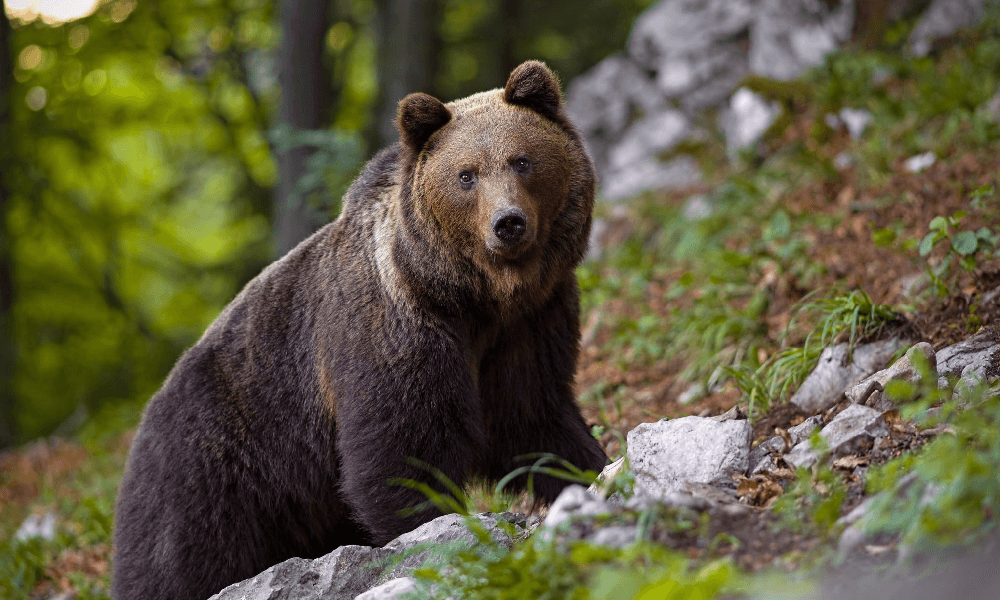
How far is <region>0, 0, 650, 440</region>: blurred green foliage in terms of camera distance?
47.1 feet

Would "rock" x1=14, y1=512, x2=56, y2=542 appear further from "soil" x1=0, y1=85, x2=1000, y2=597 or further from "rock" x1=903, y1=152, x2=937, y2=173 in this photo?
"rock" x1=903, y1=152, x2=937, y2=173

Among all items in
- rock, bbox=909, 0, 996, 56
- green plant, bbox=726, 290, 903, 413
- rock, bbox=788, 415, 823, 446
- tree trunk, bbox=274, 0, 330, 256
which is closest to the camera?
rock, bbox=788, 415, 823, 446

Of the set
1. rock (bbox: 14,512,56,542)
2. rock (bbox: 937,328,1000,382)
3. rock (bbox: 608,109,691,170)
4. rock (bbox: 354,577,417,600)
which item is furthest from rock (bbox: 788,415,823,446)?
rock (bbox: 608,109,691,170)

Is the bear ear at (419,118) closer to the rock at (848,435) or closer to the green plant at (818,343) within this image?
the green plant at (818,343)

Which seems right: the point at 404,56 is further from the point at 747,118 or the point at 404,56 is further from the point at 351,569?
the point at 351,569

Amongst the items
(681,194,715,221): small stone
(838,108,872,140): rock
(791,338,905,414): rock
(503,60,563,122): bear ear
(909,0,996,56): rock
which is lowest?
(791,338,905,414): rock

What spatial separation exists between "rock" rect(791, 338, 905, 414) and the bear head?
1.45 metres

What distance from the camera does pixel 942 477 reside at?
8.12 ft

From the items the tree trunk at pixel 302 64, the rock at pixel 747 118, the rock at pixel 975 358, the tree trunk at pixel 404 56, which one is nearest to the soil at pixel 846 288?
the rock at pixel 975 358

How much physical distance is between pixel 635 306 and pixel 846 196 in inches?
79.4

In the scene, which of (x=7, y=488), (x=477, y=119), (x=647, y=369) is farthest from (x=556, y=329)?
(x=7, y=488)

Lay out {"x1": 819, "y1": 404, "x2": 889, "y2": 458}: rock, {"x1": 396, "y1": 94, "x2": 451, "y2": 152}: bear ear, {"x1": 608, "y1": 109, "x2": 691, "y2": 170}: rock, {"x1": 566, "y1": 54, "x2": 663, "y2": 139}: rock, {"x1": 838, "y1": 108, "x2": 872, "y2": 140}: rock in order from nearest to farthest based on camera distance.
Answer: {"x1": 819, "y1": 404, "x2": 889, "y2": 458}: rock, {"x1": 396, "y1": 94, "x2": 451, "y2": 152}: bear ear, {"x1": 838, "y1": 108, "x2": 872, "y2": 140}: rock, {"x1": 608, "y1": 109, "x2": 691, "y2": 170}: rock, {"x1": 566, "y1": 54, "x2": 663, "y2": 139}: rock

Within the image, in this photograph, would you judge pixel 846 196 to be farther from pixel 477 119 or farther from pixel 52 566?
pixel 52 566

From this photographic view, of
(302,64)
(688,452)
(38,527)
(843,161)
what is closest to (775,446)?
(688,452)
